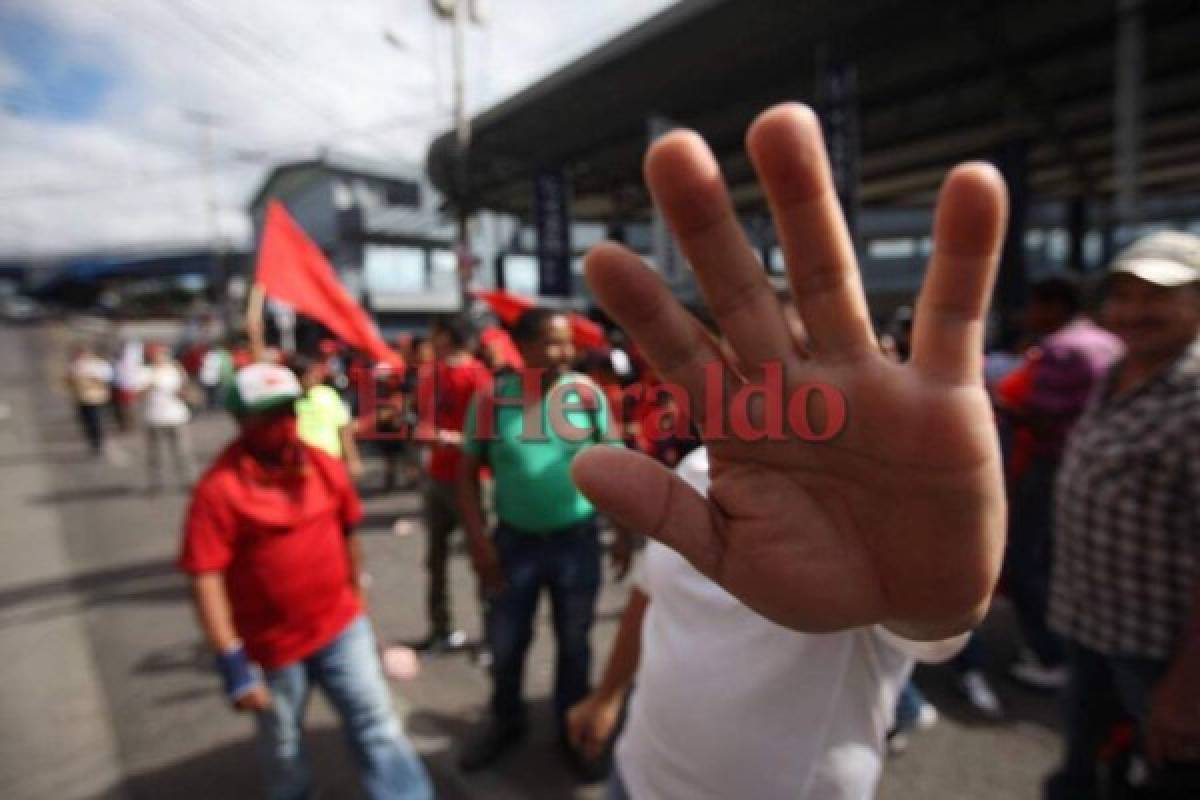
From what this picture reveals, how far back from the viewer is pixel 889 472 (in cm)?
67

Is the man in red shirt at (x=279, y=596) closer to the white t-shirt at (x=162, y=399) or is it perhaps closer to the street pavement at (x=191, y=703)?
the street pavement at (x=191, y=703)

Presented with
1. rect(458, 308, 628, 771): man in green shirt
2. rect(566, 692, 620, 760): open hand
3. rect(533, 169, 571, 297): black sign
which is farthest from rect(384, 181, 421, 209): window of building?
rect(566, 692, 620, 760): open hand

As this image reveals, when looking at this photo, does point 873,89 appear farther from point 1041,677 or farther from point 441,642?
point 441,642

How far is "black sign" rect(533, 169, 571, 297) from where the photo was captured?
947 centimetres

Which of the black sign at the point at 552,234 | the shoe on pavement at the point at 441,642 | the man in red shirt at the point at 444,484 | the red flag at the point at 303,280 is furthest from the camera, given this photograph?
the black sign at the point at 552,234

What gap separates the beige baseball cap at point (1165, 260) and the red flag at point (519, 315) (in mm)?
1615

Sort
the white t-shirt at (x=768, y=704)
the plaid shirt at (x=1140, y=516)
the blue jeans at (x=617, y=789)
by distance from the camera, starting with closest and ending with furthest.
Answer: the white t-shirt at (x=768, y=704), the blue jeans at (x=617, y=789), the plaid shirt at (x=1140, y=516)

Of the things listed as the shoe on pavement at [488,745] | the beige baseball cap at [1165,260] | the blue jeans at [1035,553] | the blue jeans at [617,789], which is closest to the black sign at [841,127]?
the blue jeans at [1035,553]

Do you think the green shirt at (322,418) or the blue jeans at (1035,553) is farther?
the green shirt at (322,418)

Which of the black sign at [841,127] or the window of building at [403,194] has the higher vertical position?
the window of building at [403,194]

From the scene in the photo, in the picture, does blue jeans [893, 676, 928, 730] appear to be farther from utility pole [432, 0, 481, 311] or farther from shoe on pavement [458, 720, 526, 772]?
utility pole [432, 0, 481, 311]

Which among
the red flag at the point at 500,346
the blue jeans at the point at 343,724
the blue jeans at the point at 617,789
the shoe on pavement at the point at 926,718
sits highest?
the red flag at the point at 500,346

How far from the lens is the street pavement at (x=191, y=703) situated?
225 centimetres

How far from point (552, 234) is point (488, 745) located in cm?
825
